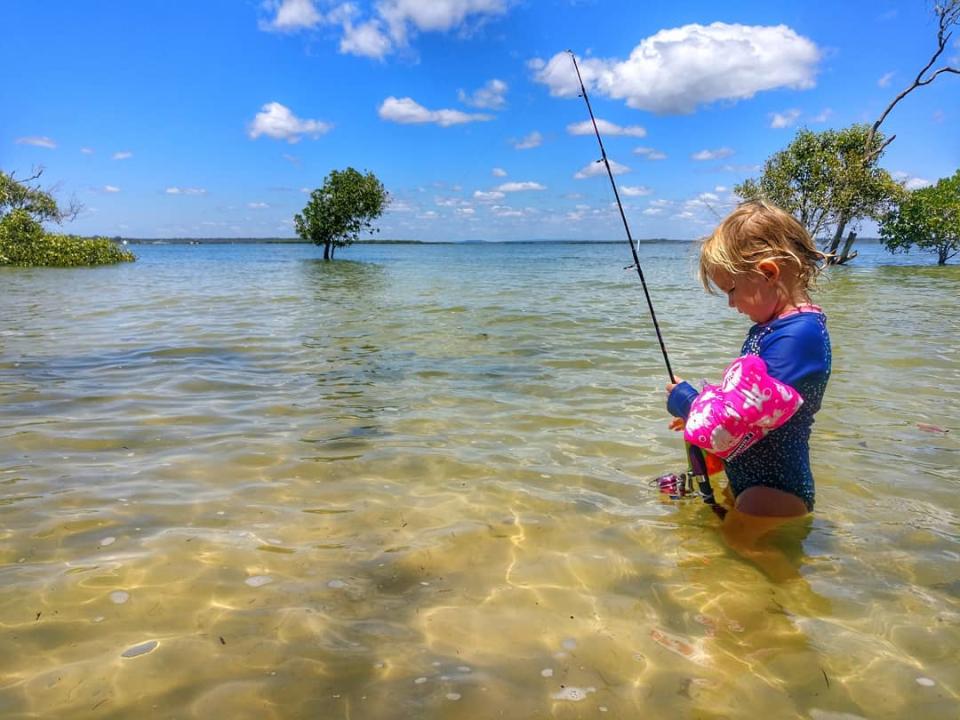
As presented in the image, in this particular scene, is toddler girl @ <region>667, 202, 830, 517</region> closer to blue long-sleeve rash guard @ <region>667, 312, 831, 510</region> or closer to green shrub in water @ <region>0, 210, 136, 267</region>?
blue long-sleeve rash guard @ <region>667, 312, 831, 510</region>

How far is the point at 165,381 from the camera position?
290 inches

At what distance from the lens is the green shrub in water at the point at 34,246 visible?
36250mm

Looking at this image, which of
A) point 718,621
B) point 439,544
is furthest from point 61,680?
point 718,621

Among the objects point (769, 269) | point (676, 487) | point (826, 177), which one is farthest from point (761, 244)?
point (826, 177)

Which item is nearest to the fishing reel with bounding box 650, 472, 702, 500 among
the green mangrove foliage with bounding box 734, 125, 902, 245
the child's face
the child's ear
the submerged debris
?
the child's face

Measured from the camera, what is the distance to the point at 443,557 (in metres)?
3.35

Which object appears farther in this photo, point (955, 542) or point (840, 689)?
point (955, 542)

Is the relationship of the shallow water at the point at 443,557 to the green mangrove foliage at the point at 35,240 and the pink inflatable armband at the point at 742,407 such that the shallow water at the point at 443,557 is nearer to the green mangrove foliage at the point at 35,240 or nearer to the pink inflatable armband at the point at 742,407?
the pink inflatable armband at the point at 742,407

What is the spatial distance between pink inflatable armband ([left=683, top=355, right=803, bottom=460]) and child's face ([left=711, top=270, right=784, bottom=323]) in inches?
15.2

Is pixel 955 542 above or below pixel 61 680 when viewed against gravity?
above

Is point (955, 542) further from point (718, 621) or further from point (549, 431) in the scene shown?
point (549, 431)

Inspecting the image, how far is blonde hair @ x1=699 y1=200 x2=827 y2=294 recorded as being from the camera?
122 inches

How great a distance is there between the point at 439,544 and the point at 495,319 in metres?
10.4

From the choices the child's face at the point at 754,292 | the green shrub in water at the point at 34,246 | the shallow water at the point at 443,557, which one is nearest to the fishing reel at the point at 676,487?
the shallow water at the point at 443,557
